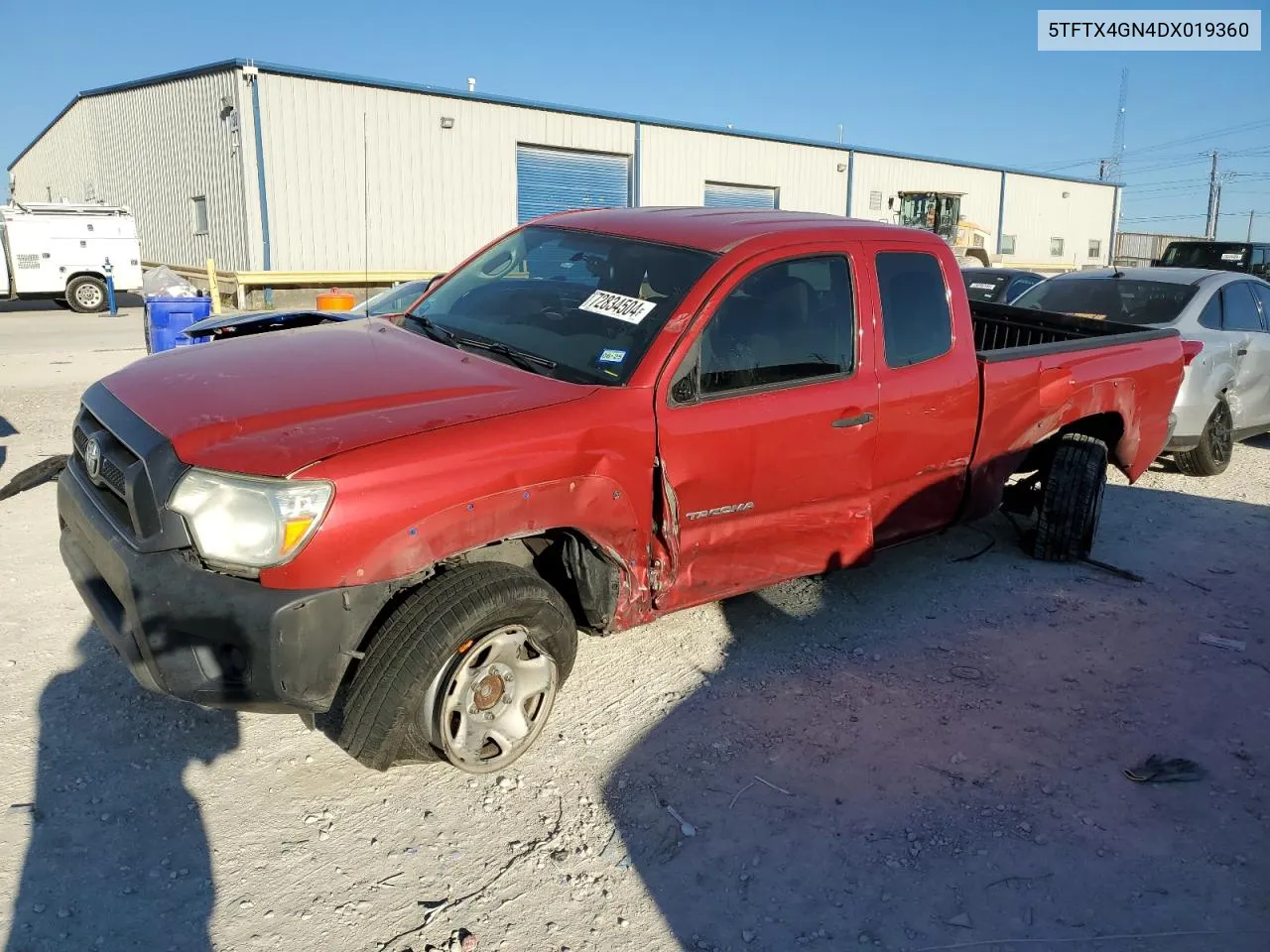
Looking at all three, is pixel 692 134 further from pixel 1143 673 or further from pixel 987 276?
pixel 1143 673

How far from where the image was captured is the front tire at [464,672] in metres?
3.02

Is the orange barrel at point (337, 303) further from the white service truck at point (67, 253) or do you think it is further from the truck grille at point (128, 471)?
the white service truck at point (67, 253)

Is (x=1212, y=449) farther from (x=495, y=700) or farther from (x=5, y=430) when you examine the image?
(x=5, y=430)

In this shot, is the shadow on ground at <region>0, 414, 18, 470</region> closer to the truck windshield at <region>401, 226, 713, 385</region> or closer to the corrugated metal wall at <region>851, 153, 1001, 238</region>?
the truck windshield at <region>401, 226, 713, 385</region>

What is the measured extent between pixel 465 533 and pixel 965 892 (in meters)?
1.88

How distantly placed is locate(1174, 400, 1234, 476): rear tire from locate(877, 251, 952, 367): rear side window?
4.19 m

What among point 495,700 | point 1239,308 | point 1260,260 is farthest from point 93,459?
point 1260,260

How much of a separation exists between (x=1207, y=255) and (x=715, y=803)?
69.0ft

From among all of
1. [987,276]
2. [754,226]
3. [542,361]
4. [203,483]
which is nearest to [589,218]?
[754,226]

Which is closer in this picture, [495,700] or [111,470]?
[111,470]

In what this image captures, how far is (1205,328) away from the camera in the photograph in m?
7.53

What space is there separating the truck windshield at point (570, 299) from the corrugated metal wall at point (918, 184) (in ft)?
97.3

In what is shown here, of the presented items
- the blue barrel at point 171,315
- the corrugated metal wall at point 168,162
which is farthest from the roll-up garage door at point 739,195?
the blue barrel at point 171,315

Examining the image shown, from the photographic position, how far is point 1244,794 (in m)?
3.46
